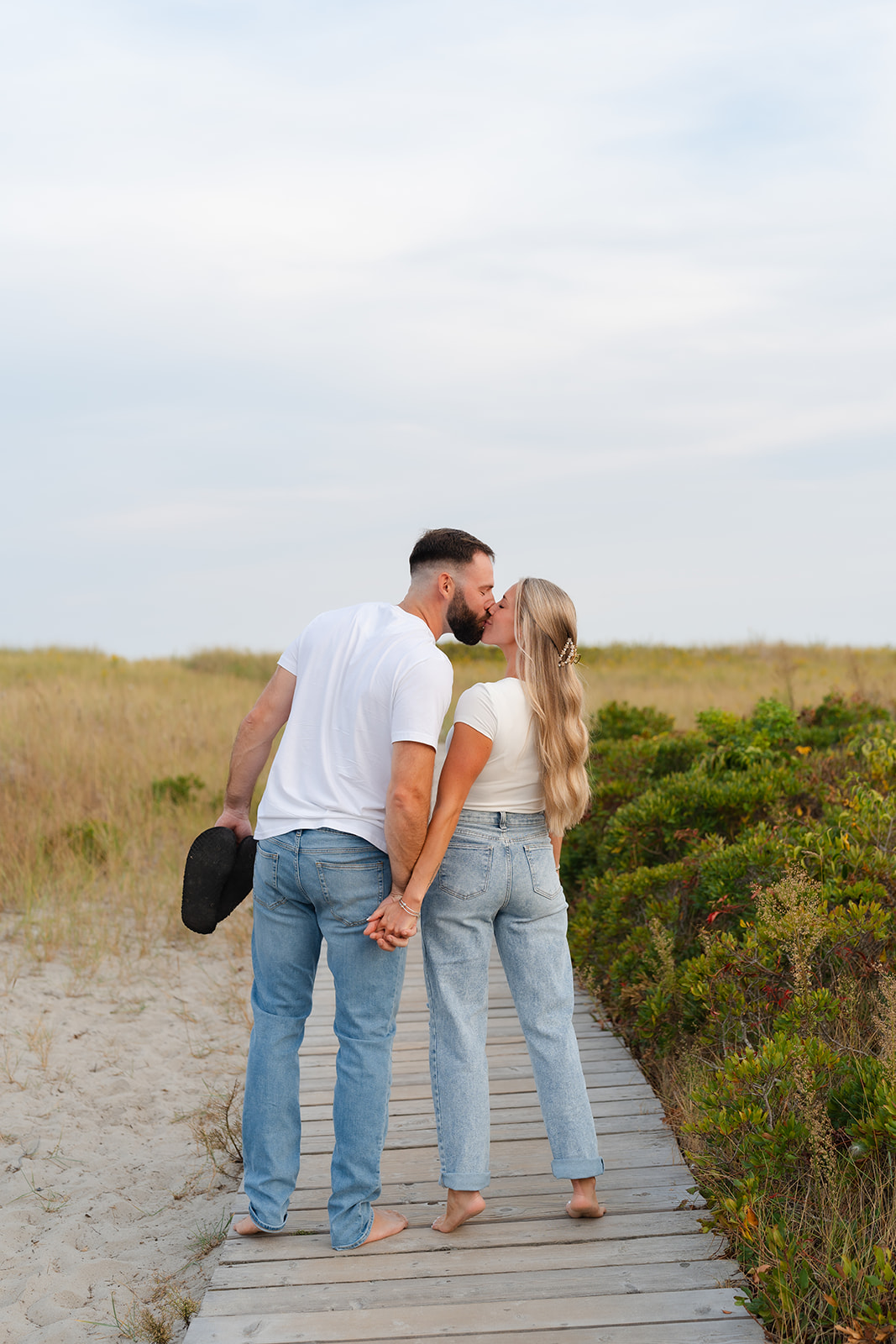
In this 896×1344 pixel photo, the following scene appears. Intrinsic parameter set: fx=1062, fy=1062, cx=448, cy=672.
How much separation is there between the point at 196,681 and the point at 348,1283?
61.2ft

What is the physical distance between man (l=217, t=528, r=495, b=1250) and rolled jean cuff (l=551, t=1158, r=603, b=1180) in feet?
1.87

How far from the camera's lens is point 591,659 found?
31844 millimetres

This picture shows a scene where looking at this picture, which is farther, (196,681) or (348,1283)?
(196,681)

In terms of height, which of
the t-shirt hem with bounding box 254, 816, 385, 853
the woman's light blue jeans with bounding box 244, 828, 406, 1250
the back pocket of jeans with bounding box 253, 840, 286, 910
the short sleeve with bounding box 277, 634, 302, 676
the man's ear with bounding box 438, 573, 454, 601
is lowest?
the woman's light blue jeans with bounding box 244, 828, 406, 1250

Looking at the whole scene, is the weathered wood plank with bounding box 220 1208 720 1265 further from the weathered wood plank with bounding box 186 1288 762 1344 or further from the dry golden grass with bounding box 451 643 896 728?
the dry golden grass with bounding box 451 643 896 728

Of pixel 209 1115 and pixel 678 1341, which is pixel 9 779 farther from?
pixel 678 1341

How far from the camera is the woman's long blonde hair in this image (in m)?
3.31

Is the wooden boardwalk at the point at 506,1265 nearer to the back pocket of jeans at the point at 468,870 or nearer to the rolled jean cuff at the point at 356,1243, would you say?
the rolled jean cuff at the point at 356,1243

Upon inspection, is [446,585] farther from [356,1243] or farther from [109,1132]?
[109,1132]

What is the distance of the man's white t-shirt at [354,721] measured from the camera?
317 cm

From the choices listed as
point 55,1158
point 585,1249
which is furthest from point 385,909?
point 55,1158

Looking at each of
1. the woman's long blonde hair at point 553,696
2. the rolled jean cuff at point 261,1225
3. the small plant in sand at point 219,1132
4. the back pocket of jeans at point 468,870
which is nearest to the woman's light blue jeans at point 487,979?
the back pocket of jeans at point 468,870

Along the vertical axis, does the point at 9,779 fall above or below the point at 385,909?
below

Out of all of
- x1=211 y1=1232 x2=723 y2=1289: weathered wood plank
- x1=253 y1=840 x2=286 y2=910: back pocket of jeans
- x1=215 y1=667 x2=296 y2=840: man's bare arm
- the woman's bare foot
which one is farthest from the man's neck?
x1=211 y1=1232 x2=723 y2=1289: weathered wood plank
